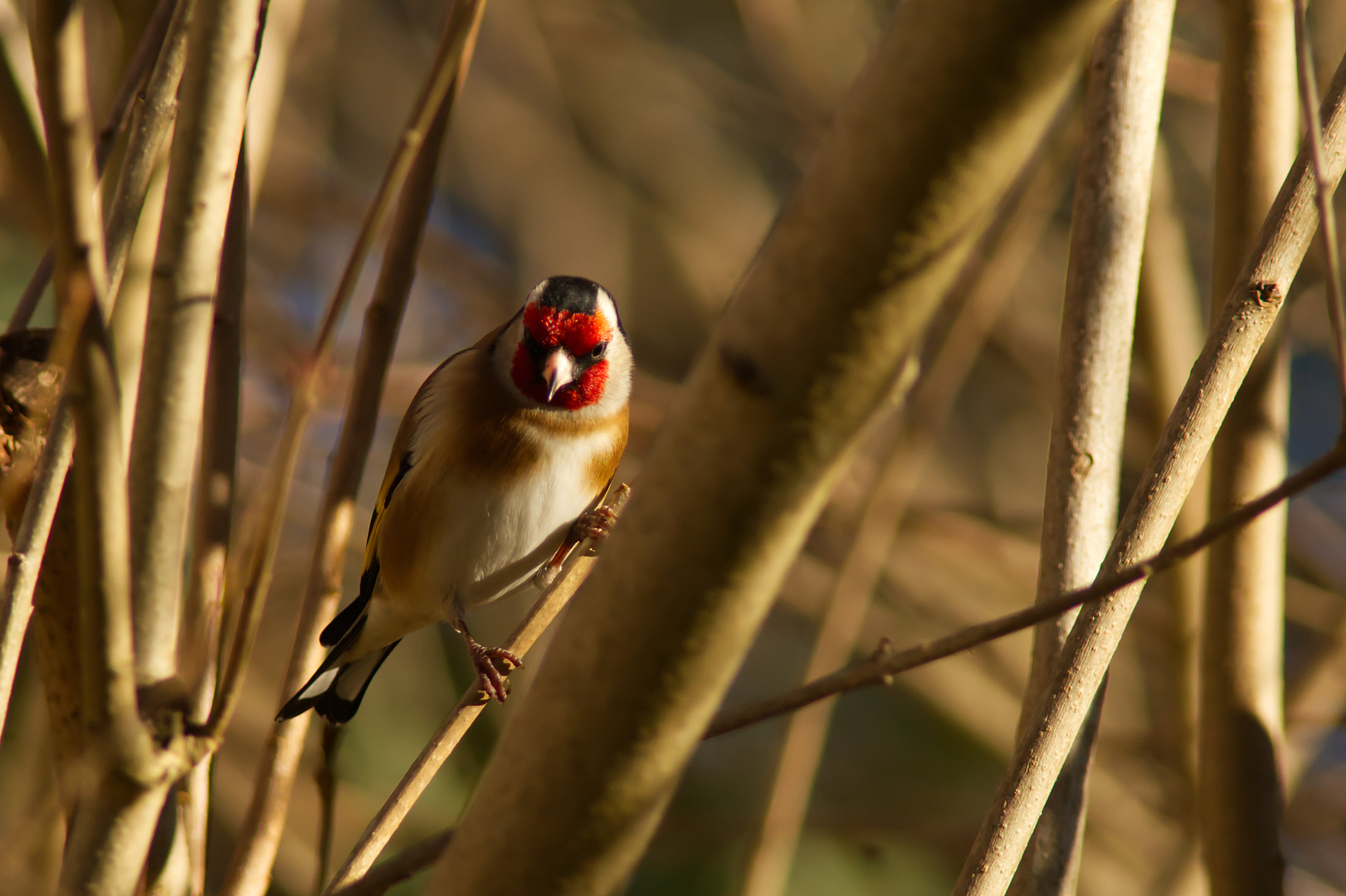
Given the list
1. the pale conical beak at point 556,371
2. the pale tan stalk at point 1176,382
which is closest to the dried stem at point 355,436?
the pale conical beak at point 556,371

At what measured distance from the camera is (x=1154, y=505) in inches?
53.6

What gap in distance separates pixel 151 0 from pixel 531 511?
127 cm

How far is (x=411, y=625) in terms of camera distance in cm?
287

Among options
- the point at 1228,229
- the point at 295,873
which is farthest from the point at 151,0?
the point at 295,873

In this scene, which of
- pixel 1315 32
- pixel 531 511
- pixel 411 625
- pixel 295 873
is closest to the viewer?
pixel 531 511

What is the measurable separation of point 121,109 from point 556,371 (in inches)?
45.0

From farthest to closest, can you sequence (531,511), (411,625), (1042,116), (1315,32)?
(1315,32) < (411,625) < (531,511) < (1042,116)

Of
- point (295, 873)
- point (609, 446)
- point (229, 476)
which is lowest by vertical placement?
point (295, 873)

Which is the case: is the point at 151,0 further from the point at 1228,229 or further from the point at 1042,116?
the point at 1228,229

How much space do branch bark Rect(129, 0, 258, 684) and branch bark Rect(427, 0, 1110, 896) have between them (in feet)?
1.87

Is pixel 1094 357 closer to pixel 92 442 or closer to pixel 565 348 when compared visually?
pixel 92 442

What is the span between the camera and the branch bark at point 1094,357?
153 centimetres

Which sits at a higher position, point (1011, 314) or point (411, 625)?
point (1011, 314)

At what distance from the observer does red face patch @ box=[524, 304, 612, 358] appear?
2.67m
